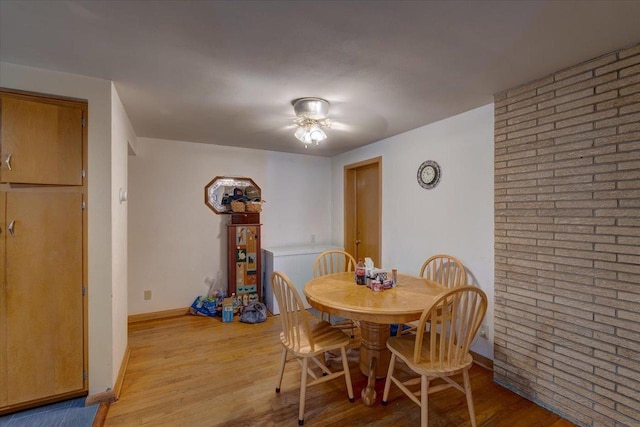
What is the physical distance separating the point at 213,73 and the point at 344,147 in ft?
8.05

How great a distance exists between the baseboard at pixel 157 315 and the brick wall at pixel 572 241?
3566 mm

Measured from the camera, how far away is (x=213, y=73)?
6.29ft

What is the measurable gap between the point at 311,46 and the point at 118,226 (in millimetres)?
2019

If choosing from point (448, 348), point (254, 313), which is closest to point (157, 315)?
point (254, 313)

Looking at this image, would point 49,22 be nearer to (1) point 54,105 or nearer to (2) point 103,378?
(1) point 54,105

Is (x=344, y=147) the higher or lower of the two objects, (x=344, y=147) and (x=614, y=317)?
the higher

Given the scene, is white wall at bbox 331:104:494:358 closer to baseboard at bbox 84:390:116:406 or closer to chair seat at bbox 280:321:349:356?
chair seat at bbox 280:321:349:356

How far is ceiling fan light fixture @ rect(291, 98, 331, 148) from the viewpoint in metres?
2.37

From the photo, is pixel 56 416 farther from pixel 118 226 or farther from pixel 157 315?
pixel 157 315

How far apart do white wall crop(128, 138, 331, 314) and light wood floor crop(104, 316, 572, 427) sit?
0.94 m

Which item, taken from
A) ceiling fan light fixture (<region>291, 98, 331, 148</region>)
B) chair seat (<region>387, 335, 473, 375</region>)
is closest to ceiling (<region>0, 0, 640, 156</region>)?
ceiling fan light fixture (<region>291, 98, 331, 148</region>)

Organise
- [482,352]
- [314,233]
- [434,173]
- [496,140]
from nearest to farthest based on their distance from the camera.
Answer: [496,140] → [482,352] → [434,173] → [314,233]

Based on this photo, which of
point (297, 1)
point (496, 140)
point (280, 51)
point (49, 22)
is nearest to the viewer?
point (297, 1)

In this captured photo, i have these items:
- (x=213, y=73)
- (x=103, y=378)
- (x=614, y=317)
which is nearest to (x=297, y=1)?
(x=213, y=73)
